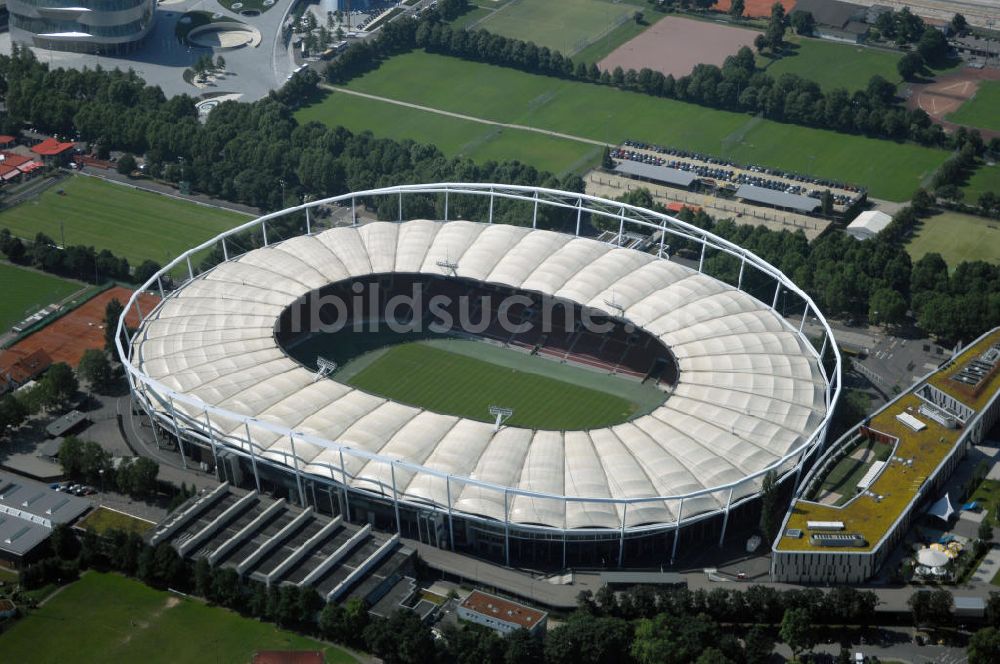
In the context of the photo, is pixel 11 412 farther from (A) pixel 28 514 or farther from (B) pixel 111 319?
(B) pixel 111 319

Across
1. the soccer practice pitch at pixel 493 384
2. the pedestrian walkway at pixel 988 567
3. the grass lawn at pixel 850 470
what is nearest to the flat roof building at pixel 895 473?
the grass lawn at pixel 850 470

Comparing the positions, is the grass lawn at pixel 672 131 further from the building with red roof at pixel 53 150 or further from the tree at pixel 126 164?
the building with red roof at pixel 53 150

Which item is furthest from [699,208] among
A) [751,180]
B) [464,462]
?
[464,462]

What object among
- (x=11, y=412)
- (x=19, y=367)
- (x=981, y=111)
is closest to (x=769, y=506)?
(x=11, y=412)

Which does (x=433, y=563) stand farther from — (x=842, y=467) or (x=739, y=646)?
(x=842, y=467)

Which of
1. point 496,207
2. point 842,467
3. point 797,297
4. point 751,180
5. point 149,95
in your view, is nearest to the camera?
point 842,467

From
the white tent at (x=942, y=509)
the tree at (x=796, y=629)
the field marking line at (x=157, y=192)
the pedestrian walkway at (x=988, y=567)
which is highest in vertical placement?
the field marking line at (x=157, y=192)
